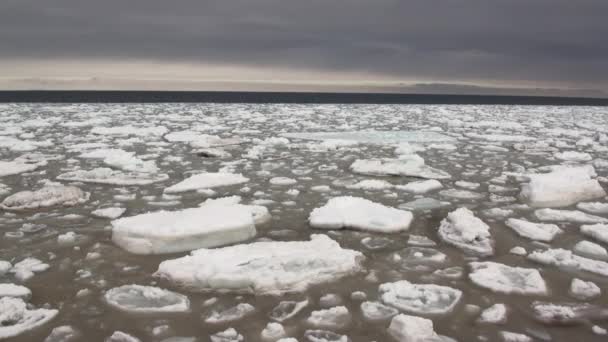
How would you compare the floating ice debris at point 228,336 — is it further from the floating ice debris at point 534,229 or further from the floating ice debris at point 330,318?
the floating ice debris at point 534,229

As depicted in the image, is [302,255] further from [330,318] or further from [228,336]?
[228,336]

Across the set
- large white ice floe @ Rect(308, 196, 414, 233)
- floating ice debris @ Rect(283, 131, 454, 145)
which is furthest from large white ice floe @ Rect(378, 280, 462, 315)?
floating ice debris @ Rect(283, 131, 454, 145)

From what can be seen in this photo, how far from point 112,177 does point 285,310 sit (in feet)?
8.87

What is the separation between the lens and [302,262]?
2.02 meters

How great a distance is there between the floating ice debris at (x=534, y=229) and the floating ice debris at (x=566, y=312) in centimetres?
79

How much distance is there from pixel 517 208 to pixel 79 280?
2.71m

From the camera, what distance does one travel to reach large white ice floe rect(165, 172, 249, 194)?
3.50 m

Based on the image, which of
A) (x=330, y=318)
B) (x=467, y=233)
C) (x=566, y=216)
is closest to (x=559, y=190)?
(x=566, y=216)

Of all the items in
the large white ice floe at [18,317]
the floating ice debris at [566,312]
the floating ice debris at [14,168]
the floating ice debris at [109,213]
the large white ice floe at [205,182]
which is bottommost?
the floating ice debris at [566,312]

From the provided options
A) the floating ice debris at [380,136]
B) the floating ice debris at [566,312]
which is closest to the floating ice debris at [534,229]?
the floating ice debris at [566,312]

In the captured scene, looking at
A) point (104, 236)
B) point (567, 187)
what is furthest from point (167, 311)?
point (567, 187)

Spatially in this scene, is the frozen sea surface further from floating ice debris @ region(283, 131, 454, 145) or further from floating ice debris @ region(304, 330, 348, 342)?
floating ice debris @ region(283, 131, 454, 145)

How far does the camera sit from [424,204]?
3.19m

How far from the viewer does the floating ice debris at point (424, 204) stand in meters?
3.12
